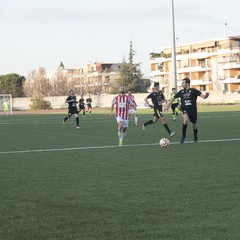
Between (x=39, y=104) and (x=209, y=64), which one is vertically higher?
(x=209, y=64)

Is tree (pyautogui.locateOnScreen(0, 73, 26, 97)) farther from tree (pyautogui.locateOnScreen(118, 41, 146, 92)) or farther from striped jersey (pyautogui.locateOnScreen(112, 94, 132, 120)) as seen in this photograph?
striped jersey (pyautogui.locateOnScreen(112, 94, 132, 120))

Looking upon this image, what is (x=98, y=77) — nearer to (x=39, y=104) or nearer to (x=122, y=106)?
(x=39, y=104)

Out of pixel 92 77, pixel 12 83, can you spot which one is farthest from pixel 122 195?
pixel 92 77

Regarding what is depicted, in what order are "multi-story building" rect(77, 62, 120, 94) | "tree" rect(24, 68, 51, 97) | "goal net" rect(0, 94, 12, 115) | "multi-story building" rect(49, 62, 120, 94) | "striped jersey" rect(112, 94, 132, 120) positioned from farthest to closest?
"multi-story building" rect(77, 62, 120, 94) → "multi-story building" rect(49, 62, 120, 94) → "tree" rect(24, 68, 51, 97) → "goal net" rect(0, 94, 12, 115) → "striped jersey" rect(112, 94, 132, 120)

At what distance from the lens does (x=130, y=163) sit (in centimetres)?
1343

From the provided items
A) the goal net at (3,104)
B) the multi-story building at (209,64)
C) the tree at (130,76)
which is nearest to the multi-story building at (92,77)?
the tree at (130,76)

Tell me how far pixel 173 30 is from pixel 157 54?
77.4m

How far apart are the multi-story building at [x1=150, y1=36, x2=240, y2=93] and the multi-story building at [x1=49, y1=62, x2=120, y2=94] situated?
75.6ft

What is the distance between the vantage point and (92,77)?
499 feet

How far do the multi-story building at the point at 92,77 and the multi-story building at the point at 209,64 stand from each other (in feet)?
75.6

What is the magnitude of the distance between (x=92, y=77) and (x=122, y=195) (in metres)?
143

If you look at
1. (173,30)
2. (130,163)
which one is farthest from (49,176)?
(173,30)

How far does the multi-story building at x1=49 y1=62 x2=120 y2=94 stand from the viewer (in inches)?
5423

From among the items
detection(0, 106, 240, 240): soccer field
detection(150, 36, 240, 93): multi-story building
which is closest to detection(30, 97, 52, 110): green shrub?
detection(150, 36, 240, 93): multi-story building
